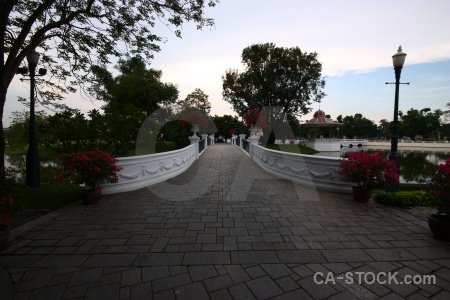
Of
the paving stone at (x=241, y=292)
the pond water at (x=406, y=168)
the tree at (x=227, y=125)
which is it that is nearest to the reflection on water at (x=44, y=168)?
the pond water at (x=406, y=168)

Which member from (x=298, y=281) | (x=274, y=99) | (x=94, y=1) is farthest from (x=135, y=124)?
(x=274, y=99)

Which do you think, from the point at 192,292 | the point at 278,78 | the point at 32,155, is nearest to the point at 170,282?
the point at 192,292

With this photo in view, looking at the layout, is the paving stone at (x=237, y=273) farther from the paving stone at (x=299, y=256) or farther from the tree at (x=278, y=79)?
the tree at (x=278, y=79)

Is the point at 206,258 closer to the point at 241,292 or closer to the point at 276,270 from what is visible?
the point at 241,292

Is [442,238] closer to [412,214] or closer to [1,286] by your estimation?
[412,214]

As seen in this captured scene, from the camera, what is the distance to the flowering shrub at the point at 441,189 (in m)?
3.12

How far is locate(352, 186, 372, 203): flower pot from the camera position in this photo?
4.98 m

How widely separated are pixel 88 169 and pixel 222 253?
369 centimetres

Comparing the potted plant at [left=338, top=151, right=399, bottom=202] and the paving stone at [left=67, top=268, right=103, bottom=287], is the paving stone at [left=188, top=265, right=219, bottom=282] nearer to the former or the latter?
the paving stone at [left=67, top=268, right=103, bottom=287]

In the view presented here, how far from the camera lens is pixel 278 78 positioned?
25000 millimetres

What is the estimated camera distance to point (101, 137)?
7.26 m

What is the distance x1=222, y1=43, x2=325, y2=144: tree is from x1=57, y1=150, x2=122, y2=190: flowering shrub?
22517mm

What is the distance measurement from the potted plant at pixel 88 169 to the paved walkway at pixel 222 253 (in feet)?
1.33

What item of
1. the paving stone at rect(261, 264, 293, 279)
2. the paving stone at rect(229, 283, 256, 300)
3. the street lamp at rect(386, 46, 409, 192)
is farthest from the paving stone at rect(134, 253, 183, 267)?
the street lamp at rect(386, 46, 409, 192)
